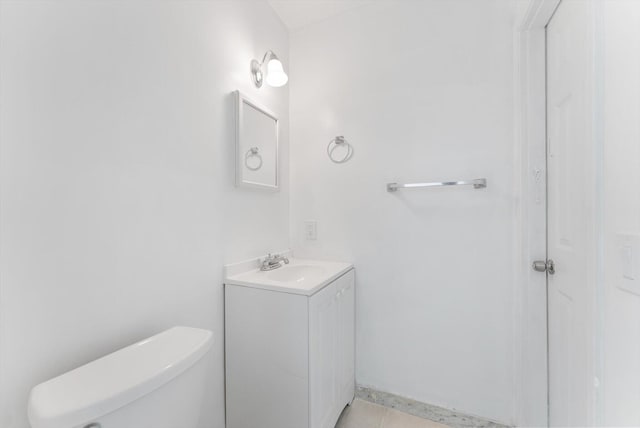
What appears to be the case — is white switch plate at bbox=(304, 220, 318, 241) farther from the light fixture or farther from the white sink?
the light fixture

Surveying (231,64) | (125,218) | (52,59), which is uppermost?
(231,64)

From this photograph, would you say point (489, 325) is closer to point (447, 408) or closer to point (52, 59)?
point (447, 408)

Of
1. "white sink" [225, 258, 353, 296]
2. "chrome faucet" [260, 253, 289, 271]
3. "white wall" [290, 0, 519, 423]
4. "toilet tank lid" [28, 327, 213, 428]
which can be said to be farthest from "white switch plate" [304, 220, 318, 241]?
"toilet tank lid" [28, 327, 213, 428]

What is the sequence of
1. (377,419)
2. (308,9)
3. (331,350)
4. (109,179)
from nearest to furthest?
(109,179)
(331,350)
(377,419)
(308,9)

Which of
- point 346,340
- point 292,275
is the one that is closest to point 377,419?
point 346,340

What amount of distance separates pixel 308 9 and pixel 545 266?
2.04 metres

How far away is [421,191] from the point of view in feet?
5.10

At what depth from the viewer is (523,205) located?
129 centimetres

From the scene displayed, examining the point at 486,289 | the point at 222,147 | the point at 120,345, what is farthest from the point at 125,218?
the point at 486,289

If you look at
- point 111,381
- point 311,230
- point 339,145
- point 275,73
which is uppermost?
point 275,73

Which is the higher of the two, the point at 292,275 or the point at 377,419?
the point at 292,275

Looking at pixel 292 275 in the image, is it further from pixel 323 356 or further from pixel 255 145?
pixel 255 145

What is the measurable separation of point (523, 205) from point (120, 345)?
180cm

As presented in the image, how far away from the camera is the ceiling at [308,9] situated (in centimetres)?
168
